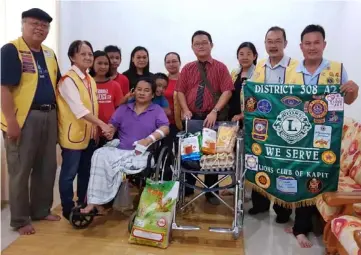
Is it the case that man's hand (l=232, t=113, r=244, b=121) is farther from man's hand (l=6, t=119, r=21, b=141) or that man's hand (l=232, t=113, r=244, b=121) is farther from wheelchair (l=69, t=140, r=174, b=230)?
man's hand (l=6, t=119, r=21, b=141)

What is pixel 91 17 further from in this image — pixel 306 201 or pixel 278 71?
pixel 306 201

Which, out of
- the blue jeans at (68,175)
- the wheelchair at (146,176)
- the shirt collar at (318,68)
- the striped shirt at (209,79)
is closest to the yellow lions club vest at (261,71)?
the shirt collar at (318,68)

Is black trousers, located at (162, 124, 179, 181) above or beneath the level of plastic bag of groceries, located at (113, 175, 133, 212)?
above

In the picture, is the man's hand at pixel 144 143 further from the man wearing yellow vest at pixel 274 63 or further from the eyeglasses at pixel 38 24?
the eyeglasses at pixel 38 24

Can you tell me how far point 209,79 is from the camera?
10.1ft

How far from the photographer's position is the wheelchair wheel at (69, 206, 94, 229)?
2.72 meters

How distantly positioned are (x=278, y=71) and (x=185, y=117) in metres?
0.79

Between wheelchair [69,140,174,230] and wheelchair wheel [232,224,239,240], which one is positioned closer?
wheelchair wheel [232,224,239,240]

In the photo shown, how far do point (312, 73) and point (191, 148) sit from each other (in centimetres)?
99

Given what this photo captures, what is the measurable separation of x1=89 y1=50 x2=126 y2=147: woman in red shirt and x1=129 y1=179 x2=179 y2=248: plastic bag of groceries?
2.71 ft

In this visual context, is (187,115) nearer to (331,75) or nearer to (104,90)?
(104,90)

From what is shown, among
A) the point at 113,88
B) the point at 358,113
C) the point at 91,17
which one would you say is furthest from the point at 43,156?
the point at 358,113

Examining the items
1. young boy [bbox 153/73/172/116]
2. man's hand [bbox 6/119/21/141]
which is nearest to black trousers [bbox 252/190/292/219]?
young boy [bbox 153/73/172/116]

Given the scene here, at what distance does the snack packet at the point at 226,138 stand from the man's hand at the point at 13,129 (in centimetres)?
137
